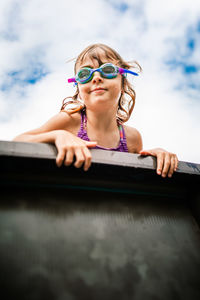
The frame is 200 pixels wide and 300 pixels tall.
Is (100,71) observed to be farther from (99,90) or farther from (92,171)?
(92,171)

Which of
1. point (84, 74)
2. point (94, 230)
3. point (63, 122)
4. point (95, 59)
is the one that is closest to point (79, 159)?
point (94, 230)

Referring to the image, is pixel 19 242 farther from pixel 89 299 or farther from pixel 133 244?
pixel 133 244

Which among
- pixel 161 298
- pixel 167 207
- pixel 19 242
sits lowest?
pixel 161 298

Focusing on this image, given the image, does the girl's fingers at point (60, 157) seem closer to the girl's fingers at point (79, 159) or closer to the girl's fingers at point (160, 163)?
the girl's fingers at point (79, 159)

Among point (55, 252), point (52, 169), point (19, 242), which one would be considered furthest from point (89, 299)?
Answer: point (52, 169)

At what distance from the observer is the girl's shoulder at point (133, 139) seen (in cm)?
172

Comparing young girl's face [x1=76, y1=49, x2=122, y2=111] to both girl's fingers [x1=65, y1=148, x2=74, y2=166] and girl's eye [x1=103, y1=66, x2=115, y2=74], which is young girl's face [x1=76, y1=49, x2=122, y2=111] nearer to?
girl's eye [x1=103, y1=66, x2=115, y2=74]

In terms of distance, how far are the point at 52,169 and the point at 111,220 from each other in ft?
1.02

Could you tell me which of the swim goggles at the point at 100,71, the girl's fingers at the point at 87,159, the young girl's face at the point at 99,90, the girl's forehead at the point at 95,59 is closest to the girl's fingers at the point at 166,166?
the girl's fingers at the point at 87,159

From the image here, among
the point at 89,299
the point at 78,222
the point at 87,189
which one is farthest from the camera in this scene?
the point at 87,189

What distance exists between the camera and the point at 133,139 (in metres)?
1.77

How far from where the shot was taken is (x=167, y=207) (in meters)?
0.91

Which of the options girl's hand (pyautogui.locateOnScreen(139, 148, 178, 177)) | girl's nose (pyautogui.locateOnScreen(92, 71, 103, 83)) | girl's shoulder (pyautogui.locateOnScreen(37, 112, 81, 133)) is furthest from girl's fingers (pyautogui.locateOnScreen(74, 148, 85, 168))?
girl's nose (pyautogui.locateOnScreen(92, 71, 103, 83))

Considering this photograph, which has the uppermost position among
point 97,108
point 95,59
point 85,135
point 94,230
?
point 95,59
